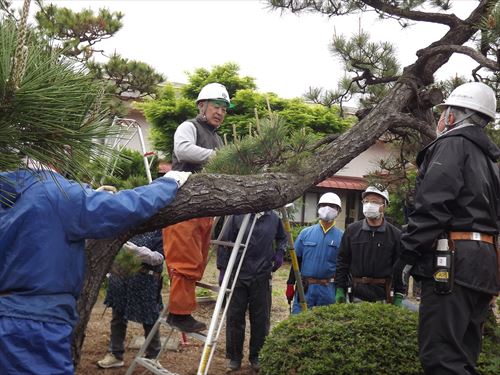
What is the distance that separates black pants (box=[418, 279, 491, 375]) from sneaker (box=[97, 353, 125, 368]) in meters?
3.39

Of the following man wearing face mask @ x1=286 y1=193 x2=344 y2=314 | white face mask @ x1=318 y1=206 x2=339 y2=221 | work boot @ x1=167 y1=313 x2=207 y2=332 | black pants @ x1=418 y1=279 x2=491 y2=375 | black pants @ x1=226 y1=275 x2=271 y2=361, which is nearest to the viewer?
black pants @ x1=418 y1=279 x2=491 y2=375

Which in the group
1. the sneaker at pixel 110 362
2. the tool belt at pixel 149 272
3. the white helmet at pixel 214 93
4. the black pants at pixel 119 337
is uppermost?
the white helmet at pixel 214 93

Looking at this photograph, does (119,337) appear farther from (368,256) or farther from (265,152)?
(265,152)

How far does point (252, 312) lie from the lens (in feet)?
20.4

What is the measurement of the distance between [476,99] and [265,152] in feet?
4.14

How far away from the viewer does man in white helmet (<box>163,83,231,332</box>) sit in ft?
13.4

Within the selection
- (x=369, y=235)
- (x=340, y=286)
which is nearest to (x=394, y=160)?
(x=369, y=235)

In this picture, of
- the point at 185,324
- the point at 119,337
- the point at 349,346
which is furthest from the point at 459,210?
the point at 119,337

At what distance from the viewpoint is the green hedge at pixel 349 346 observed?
3.99 meters

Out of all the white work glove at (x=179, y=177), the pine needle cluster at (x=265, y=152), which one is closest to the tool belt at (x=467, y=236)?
the pine needle cluster at (x=265, y=152)

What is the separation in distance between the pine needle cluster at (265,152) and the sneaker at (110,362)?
9.26 feet

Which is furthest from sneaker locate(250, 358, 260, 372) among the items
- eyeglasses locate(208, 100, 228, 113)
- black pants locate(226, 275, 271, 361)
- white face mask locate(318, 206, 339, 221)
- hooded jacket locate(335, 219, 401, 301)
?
eyeglasses locate(208, 100, 228, 113)

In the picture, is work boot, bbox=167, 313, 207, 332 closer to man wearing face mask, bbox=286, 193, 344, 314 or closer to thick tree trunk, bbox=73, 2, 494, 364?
thick tree trunk, bbox=73, 2, 494, 364

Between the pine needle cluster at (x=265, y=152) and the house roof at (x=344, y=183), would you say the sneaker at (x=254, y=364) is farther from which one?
the house roof at (x=344, y=183)
